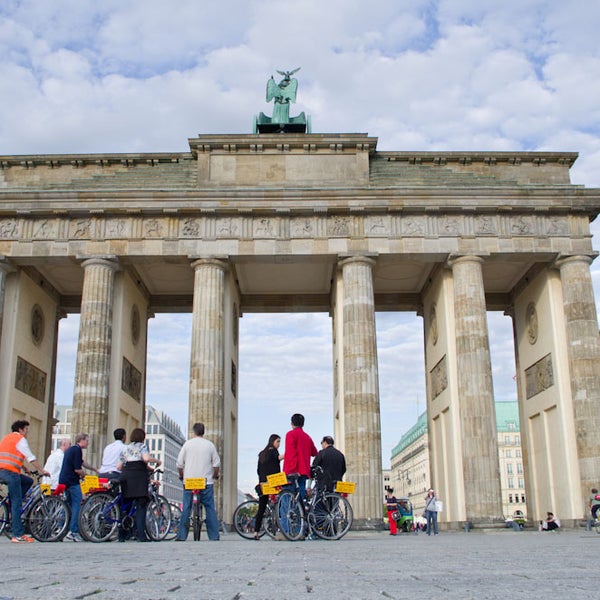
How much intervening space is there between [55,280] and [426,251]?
1464cm

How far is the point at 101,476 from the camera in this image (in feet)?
42.3

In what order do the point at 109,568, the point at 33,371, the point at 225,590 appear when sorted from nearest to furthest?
the point at 225,590
the point at 109,568
the point at 33,371

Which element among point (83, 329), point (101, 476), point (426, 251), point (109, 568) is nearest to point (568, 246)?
point (426, 251)

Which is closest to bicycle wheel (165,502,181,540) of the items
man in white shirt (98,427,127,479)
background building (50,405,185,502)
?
man in white shirt (98,427,127,479)

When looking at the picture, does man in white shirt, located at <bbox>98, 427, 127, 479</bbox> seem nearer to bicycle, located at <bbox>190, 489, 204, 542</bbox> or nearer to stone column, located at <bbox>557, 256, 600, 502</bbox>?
bicycle, located at <bbox>190, 489, 204, 542</bbox>

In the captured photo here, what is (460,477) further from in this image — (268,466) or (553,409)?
(268,466)

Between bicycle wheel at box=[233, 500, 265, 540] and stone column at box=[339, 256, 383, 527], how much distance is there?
9.93 m

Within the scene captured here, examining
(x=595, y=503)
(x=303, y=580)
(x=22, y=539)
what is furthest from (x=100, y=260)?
(x=303, y=580)

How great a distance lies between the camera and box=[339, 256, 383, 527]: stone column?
77.4ft

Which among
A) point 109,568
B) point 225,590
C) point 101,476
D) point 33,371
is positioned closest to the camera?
point 225,590

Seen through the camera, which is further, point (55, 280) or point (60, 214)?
point (55, 280)

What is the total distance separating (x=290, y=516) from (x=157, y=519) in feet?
7.36

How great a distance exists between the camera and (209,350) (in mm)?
25000

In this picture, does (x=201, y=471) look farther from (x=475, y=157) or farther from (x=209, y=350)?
(x=475, y=157)
